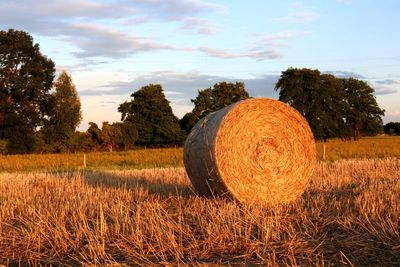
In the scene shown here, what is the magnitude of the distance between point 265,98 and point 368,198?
2889mm

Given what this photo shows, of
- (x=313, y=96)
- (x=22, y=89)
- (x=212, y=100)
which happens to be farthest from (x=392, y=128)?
(x=22, y=89)

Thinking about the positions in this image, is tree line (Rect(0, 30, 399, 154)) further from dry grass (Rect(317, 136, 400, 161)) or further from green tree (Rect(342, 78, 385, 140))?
dry grass (Rect(317, 136, 400, 161))

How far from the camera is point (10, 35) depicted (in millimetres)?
44469

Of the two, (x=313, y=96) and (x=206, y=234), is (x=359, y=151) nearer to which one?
(x=206, y=234)

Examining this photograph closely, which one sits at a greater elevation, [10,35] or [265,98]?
[10,35]

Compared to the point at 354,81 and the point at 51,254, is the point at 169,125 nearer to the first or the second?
the point at 354,81

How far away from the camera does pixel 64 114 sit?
55125 mm

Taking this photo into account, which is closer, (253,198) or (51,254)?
(51,254)

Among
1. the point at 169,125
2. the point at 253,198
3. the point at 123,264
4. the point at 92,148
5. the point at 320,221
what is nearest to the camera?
the point at 123,264

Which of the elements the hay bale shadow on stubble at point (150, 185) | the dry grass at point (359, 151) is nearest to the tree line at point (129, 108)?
the dry grass at point (359, 151)

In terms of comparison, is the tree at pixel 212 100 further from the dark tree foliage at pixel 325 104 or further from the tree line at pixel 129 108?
the dark tree foliage at pixel 325 104

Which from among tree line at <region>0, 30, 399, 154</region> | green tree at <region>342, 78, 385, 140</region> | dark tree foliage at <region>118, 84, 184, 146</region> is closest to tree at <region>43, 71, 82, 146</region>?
tree line at <region>0, 30, 399, 154</region>

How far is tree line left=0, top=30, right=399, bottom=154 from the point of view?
140 feet

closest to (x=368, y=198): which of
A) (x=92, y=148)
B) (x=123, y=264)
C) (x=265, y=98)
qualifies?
(x=265, y=98)
